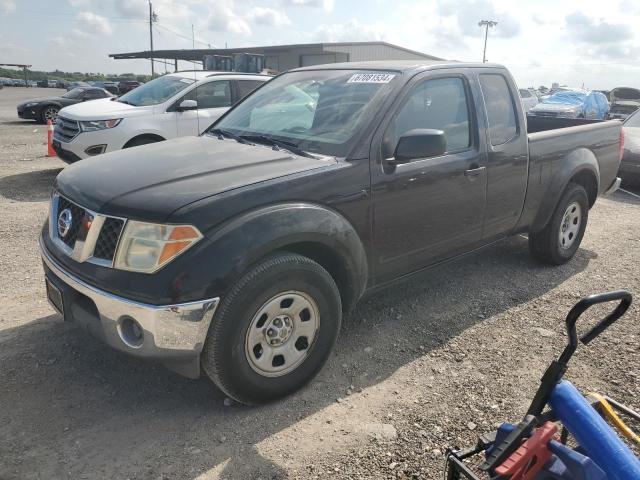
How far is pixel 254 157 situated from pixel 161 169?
541 mm

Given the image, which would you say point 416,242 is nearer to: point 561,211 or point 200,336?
point 200,336

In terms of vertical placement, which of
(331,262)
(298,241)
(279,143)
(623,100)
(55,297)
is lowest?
(55,297)

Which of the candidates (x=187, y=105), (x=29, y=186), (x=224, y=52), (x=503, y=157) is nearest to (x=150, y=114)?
(x=187, y=105)

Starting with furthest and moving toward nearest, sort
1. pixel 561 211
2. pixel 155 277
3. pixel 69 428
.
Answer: pixel 561 211 → pixel 69 428 → pixel 155 277

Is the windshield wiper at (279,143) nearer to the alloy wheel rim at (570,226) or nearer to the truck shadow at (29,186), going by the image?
the alloy wheel rim at (570,226)

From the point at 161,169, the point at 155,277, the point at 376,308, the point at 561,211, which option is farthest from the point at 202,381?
the point at 561,211

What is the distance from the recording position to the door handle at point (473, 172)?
3.74 m

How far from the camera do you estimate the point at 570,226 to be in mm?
5090

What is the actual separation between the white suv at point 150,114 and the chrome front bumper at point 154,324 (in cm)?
568

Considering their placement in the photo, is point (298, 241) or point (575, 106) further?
point (575, 106)

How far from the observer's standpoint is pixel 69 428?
269cm

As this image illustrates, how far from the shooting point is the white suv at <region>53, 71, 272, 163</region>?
307 inches

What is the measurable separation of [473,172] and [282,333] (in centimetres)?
189

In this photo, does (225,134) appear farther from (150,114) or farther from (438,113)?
(150,114)
